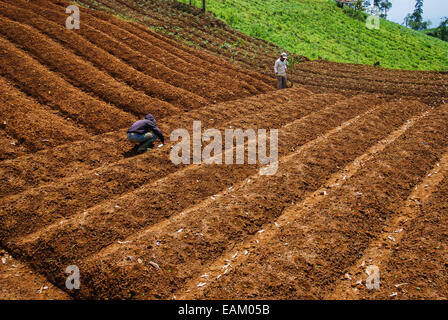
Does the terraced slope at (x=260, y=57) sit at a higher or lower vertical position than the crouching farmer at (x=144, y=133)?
higher

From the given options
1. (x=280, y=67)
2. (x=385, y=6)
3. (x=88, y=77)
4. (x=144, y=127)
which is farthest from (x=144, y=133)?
(x=385, y=6)

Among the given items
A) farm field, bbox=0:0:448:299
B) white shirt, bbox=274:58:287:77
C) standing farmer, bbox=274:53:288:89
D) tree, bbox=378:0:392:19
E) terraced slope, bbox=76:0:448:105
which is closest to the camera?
farm field, bbox=0:0:448:299

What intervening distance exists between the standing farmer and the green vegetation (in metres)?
13.0

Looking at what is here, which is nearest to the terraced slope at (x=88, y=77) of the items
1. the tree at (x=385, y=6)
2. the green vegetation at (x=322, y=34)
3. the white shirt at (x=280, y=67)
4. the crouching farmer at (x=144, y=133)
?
the white shirt at (x=280, y=67)

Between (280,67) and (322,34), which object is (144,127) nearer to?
(280,67)

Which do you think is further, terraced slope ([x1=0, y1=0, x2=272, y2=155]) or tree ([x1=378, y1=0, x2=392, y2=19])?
tree ([x1=378, y1=0, x2=392, y2=19])

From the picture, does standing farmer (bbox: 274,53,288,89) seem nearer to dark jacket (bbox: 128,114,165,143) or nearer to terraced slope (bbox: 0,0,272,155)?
terraced slope (bbox: 0,0,272,155)

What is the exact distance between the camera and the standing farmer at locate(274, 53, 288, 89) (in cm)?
1381

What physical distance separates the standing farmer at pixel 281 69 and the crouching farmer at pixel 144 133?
24.9 ft

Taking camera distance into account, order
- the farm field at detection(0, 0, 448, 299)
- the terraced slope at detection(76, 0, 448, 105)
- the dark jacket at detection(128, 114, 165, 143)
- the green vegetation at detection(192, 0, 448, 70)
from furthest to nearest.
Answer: the green vegetation at detection(192, 0, 448, 70)
the terraced slope at detection(76, 0, 448, 105)
the dark jacket at detection(128, 114, 165, 143)
the farm field at detection(0, 0, 448, 299)

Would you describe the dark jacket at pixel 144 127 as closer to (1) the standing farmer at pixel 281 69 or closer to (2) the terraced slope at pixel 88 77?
(2) the terraced slope at pixel 88 77

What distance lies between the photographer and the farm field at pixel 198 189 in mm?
4859

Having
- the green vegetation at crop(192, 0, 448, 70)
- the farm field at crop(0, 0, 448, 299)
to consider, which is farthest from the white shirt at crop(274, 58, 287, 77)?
the green vegetation at crop(192, 0, 448, 70)
